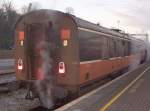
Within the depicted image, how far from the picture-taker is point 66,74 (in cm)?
1390

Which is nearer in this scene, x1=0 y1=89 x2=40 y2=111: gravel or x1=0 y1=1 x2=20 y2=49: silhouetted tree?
x1=0 y1=89 x2=40 y2=111: gravel

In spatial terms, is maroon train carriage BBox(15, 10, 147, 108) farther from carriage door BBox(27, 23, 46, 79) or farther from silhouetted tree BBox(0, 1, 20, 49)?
silhouetted tree BBox(0, 1, 20, 49)

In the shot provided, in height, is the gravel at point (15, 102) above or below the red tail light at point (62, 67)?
below

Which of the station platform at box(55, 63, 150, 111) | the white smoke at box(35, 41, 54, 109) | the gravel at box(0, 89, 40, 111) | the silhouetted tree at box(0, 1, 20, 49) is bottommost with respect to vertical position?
the gravel at box(0, 89, 40, 111)

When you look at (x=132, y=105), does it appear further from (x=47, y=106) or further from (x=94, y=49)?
(x=94, y=49)

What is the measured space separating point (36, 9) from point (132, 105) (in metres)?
4.84

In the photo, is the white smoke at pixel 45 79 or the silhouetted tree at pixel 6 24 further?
the silhouetted tree at pixel 6 24

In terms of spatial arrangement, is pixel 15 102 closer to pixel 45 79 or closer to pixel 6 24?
pixel 45 79

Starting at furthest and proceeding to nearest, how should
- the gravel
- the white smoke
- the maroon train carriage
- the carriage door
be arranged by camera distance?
the gravel, the carriage door, the maroon train carriage, the white smoke

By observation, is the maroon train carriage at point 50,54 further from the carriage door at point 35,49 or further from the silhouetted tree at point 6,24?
the silhouetted tree at point 6,24

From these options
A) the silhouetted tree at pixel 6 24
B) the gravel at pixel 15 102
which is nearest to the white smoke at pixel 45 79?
the gravel at pixel 15 102

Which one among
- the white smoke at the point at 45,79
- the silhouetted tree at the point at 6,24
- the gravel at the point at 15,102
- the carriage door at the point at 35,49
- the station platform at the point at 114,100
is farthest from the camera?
the silhouetted tree at the point at 6,24

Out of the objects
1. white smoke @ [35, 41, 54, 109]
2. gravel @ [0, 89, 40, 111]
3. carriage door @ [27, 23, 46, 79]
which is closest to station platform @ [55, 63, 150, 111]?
white smoke @ [35, 41, 54, 109]

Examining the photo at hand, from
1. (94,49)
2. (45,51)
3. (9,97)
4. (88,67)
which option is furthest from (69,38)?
(9,97)
